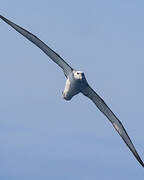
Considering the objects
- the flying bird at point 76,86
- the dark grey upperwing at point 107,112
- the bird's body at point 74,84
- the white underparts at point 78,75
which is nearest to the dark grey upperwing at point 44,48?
the flying bird at point 76,86

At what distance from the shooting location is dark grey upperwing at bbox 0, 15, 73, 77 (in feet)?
158

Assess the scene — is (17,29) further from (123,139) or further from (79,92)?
(123,139)

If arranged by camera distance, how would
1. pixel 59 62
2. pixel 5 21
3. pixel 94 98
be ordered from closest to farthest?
pixel 5 21 < pixel 59 62 < pixel 94 98

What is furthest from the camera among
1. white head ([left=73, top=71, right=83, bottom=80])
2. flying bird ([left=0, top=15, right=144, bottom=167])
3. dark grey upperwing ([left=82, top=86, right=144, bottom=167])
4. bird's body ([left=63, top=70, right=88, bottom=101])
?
dark grey upperwing ([left=82, top=86, right=144, bottom=167])

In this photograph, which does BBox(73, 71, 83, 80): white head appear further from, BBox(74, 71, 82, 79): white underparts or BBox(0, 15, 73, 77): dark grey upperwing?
BBox(0, 15, 73, 77): dark grey upperwing

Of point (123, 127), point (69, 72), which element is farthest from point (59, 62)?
point (123, 127)

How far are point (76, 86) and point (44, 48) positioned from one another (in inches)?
161

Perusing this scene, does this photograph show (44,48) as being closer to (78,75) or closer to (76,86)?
(78,75)

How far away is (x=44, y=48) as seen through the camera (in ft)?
164

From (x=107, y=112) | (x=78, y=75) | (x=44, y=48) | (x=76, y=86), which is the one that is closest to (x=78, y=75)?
(x=78, y=75)

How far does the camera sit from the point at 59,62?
50750 millimetres

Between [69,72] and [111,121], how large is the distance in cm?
709

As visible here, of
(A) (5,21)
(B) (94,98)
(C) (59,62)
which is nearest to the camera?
(A) (5,21)

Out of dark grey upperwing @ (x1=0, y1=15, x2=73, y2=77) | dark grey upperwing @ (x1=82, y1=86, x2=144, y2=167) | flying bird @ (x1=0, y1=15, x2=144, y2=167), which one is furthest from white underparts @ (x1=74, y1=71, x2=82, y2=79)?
dark grey upperwing @ (x1=82, y1=86, x2=144, y2=167)
